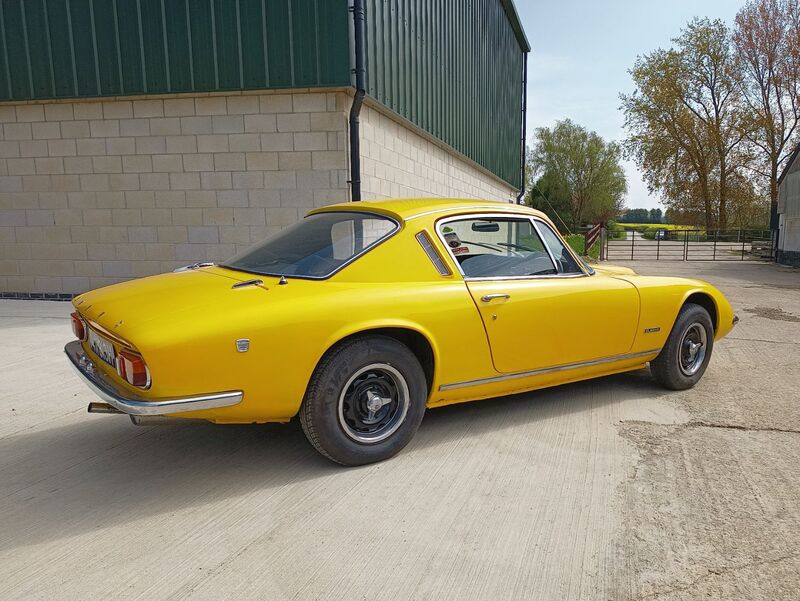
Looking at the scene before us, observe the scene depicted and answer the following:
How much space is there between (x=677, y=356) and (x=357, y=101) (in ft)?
19.4

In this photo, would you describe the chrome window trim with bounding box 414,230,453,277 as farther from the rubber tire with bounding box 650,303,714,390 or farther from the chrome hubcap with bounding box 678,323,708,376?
the chrome hubcap with bounding box 678,323,708,376

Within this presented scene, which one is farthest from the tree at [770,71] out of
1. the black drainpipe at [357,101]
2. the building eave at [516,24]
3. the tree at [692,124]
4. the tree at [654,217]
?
the tree at [654,217]

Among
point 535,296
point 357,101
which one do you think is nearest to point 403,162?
point 357,101

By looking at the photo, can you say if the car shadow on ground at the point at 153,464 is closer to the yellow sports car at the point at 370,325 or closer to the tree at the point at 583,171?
the yellow sports car at the point at 370,325

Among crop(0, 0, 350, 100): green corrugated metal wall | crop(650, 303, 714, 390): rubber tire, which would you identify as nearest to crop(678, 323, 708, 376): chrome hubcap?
crop(650, 303, 714, 390): rubber tire

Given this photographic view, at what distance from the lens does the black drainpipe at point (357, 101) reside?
8.30 metres

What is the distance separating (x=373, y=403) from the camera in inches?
117

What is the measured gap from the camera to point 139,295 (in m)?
2.96

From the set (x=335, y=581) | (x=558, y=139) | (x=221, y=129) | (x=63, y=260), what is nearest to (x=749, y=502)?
(x=335, y=581)

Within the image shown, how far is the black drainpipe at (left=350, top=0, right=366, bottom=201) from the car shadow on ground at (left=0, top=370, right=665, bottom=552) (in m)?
5.29

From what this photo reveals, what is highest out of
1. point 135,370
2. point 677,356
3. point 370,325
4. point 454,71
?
point 454,71

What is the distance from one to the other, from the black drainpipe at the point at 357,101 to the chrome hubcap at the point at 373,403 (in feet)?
19.0

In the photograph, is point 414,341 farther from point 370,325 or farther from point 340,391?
point 340,391

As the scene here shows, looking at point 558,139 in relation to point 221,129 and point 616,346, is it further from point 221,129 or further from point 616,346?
point 616,346
